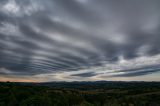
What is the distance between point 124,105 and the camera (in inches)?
1722

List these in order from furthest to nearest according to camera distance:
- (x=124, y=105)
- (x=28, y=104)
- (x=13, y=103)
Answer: (x=124, y=105)
(x=13, y=103)
(x=28, y=104)

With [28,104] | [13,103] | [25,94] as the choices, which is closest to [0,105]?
[13,103]

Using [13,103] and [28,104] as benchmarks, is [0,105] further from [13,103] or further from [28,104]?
[28,104]

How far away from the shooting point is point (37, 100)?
37.5 metres

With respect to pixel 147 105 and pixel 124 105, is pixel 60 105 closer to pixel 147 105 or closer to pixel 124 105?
pixel 124 105

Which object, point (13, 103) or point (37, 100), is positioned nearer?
point (37, 100)

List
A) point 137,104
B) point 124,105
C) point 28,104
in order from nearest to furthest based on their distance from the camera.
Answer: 1. point 28,104
2. point 124,105
3. point 137,104

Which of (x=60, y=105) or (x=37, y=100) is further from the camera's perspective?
(x=60, y=105)

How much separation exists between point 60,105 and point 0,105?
13542 millimetres

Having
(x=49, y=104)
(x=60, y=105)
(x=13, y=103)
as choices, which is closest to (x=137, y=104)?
(x=60, y=105)

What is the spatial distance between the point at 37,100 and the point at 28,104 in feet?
6.43

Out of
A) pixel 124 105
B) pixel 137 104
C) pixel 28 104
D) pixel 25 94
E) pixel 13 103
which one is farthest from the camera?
pixel 25 94

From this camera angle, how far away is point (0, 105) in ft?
125

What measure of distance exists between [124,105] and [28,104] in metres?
23.0
